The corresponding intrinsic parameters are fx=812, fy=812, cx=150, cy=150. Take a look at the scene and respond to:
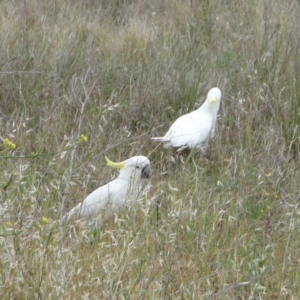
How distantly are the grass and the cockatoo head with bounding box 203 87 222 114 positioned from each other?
0.35 feet

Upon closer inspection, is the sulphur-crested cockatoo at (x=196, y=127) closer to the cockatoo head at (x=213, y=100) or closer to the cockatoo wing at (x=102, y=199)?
the cockatoo head at (x=213, y=100)

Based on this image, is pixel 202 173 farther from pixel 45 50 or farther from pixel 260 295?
pixel 45 50

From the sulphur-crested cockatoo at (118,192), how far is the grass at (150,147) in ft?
0.19

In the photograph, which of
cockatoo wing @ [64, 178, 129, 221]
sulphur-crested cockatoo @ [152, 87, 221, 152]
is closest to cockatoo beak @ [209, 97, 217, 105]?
sulphur-crested cockatoo @ [152, 87, 221, 152]

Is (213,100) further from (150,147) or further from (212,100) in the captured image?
(150,147)

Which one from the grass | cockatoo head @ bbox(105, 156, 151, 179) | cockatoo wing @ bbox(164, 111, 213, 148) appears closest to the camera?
the grass

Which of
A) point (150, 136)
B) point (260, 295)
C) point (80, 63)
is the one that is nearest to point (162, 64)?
point (80, 63)

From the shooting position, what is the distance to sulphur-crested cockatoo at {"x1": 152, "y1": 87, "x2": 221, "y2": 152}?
394cm

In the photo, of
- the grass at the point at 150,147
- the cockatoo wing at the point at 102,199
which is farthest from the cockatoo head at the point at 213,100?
the cockatoo wing at the point at 102,199

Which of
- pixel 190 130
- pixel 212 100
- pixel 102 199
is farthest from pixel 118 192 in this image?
pixel 212 100

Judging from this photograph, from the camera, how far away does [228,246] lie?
116 inches

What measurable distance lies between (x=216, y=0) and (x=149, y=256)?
339 cm

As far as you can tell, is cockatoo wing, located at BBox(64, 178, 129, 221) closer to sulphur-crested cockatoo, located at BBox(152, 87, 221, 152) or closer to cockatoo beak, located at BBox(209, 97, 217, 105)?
sulphur-crested cockatoo, located at BBox(152, 87, 221, 152)

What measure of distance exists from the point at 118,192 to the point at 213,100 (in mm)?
1118
